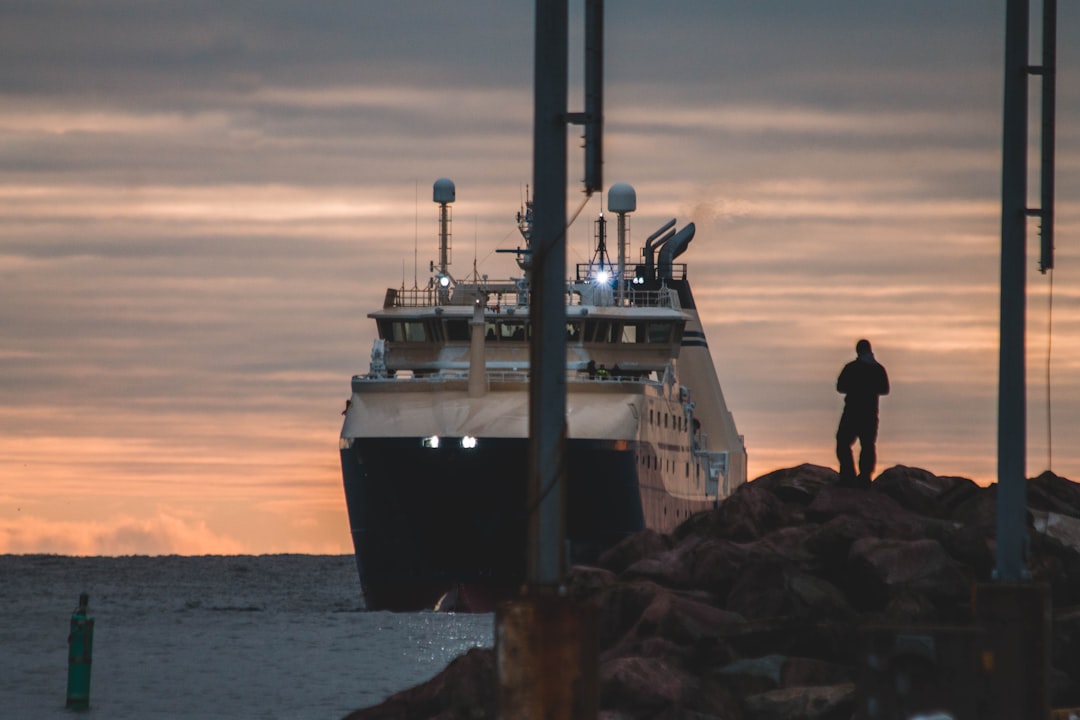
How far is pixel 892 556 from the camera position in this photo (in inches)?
886

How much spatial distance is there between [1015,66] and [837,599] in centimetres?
708

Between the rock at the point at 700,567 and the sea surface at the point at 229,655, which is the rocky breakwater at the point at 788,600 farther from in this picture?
the sea surface at the point at 229,655

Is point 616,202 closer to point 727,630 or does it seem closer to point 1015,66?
point 727,630

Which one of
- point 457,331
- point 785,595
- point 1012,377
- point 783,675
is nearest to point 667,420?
point 457,331

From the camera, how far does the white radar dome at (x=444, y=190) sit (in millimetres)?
53562

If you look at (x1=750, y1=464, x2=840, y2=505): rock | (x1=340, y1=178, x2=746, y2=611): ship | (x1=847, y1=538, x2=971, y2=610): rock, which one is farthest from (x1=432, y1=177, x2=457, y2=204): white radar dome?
(x1=847, y1=538, x2=971, y2=610): rock

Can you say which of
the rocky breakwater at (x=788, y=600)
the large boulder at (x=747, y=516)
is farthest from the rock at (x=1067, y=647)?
the large boulder at (x=747, y=516)

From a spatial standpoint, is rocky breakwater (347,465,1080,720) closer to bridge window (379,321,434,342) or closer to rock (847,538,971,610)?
rock (847,538,971,610)

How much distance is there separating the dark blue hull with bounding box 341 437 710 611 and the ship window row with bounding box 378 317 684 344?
190 inches

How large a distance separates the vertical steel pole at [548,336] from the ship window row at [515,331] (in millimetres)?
37639

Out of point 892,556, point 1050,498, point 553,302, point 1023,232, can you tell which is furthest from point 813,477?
point 553,302

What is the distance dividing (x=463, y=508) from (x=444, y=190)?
1086cm

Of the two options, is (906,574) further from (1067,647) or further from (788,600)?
(1067,647)

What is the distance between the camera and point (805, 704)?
1898 centimetres
